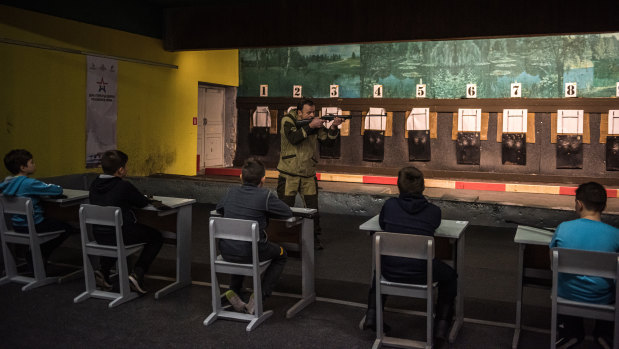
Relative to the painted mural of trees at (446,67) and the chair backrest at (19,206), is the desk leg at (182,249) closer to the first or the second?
the chair backrest at (19,206)

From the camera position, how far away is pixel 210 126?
1065cm

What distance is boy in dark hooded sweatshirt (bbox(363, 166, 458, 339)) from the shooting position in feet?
Answer: 10.6

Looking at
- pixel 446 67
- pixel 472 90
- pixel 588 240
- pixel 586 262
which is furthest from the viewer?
pixel 446 67

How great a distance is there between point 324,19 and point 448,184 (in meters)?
3.50

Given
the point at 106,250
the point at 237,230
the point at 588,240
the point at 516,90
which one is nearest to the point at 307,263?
the point at 237,230

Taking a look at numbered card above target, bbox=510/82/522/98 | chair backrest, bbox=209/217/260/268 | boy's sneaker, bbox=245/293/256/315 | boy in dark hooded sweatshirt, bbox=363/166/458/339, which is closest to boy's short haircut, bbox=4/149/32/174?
chair backrest, bbox=209/217/260/268

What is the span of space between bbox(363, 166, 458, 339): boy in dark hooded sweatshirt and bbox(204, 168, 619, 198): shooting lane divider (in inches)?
235

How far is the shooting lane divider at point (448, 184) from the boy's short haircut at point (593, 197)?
594 cm

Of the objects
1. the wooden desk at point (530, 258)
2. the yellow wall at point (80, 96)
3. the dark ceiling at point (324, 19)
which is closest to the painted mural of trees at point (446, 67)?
the yellow wall at point (80, 96)

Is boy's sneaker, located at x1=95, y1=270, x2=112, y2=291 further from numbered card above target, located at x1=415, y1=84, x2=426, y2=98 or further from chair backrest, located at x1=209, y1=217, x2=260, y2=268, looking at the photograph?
numbered card above target, located at x1=415, y1=84, x2=426, y2=98

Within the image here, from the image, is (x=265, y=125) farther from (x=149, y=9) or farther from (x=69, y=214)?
(x=69, y=214)

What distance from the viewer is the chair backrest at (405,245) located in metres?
3.08

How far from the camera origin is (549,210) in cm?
638

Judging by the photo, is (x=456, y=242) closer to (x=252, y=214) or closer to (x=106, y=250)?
(x=252, y=214)
